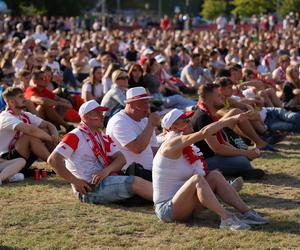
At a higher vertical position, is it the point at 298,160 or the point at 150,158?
the point at 150,158

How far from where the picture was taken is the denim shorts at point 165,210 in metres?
6.95

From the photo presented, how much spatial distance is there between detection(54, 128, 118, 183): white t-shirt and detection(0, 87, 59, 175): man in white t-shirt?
162 cm

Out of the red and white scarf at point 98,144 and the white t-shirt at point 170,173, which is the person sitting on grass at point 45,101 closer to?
the red and white scarf at point 98,144

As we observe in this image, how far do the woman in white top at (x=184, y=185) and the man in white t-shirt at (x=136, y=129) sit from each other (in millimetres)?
1095

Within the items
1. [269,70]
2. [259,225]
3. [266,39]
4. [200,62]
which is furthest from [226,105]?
[266,39]

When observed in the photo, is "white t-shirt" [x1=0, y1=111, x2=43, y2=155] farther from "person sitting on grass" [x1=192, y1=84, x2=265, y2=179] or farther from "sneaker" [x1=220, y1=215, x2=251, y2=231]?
"sneaker" [x1=220, y1=215, x2=251, y2=231]

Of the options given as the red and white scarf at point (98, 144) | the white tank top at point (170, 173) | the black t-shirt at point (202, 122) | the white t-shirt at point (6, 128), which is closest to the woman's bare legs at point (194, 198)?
the white tank top at point (170, 173)

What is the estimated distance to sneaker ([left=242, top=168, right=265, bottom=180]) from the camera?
30.2 feet

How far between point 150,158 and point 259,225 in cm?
198

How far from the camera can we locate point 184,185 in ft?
22.1

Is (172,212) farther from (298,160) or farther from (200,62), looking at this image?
(200,62)

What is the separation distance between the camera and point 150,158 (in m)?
8.51

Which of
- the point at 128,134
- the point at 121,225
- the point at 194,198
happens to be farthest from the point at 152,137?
the point at 194,198

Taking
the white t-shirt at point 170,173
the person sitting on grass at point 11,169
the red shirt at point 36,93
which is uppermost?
the white t-shirt at point 170,173
